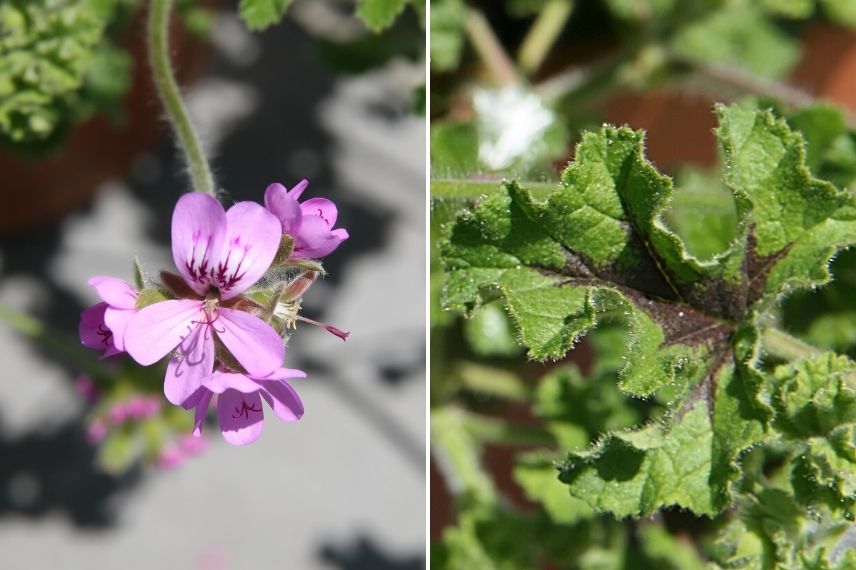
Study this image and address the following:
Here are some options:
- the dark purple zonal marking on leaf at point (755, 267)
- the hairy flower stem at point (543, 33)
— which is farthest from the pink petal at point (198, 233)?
the hairy flower stem at point (543, 33)

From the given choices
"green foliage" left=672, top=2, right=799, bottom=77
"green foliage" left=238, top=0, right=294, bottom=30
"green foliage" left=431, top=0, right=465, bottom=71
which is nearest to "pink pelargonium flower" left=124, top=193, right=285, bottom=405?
"green foliage" left=238, top=0, right=294, bottom=30

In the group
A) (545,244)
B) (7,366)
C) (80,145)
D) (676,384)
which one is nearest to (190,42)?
(80,145)

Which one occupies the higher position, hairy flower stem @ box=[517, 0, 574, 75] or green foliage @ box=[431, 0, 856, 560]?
hairy flower stem @ box=[517, 0, 574, 75]

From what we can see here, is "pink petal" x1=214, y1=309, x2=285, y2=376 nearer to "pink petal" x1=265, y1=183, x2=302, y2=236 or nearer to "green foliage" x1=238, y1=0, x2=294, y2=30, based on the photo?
"pink petal" x1=265, y1=183, x2=302, y2=236

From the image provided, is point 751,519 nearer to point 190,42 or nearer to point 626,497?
point 626,497

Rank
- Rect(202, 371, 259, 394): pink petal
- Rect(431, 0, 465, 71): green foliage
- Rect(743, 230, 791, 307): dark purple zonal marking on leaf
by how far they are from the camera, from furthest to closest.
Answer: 1. Rect(431, 0, 465, 71): green foliage
2. Rect(743, 230, 791, 307): dark purple zonal marking on leaf
3. Rect(202, 371, 259, 394): pink petal

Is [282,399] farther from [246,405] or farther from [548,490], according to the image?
[548,490]

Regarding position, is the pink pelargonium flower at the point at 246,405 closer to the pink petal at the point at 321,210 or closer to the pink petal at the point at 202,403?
the pink petal at the point at 202,403
